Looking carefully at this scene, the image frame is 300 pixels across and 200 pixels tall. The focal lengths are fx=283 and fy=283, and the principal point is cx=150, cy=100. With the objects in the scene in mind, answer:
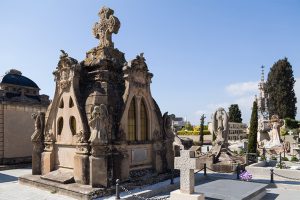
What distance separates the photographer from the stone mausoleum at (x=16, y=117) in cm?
2047

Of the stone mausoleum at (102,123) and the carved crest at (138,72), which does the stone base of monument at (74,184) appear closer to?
the stone mausoleum at (102,123)

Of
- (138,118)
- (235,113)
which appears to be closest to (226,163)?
(138,118)

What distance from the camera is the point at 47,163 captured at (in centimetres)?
1367

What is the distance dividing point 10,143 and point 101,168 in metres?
12.5

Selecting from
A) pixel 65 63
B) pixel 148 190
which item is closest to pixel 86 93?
pixel 65 63

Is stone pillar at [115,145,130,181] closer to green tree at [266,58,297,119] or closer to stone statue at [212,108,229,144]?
stone statue at [212,108,229,144]

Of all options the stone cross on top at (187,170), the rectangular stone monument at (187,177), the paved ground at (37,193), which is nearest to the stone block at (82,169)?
the paved ground at (37,193)

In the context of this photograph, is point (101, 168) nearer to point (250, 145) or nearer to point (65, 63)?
point (65, 63)

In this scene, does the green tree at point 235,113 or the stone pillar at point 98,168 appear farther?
the green tree at point 235,113

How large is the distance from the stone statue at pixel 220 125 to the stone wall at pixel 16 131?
46.4 ft

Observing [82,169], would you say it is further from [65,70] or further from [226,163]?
[226,163]

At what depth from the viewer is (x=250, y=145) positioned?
80.7 feet

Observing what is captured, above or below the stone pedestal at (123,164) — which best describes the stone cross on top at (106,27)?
above

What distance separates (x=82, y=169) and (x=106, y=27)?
7.35 meters
